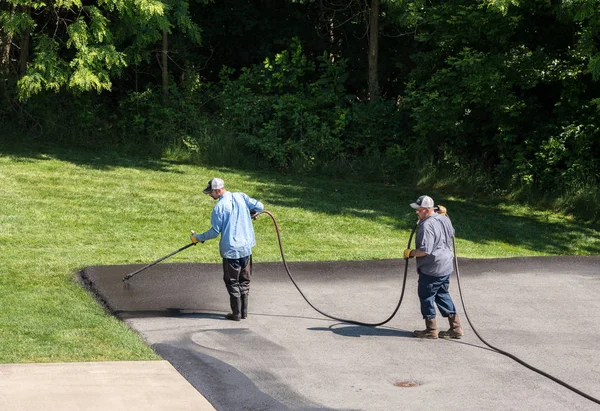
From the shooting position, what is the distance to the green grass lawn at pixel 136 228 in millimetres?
10555

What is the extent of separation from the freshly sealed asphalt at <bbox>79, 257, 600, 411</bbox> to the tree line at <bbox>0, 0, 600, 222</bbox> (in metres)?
7.48

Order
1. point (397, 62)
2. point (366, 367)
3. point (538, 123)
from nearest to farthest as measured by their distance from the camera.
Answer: point (366, 367)
point (538, 123)
point (397, 62)

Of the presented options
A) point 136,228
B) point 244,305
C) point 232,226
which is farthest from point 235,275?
point 136,228

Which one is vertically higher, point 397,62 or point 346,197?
point 397,62

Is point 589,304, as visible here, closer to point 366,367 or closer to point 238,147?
point 366,367

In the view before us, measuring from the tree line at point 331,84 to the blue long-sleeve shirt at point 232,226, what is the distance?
10.5 metres

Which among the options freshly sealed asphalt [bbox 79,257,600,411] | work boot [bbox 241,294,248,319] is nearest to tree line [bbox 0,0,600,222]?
freshly sealed asphalt [bbox 79,257,600,411]

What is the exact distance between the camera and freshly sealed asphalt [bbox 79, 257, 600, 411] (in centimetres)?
859

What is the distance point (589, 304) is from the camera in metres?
12.4

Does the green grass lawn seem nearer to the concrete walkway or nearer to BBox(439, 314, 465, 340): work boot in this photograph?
the concrete walkway

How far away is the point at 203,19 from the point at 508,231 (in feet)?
45.3

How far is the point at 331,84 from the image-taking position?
87.5 ft

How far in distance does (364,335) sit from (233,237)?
1932 mm

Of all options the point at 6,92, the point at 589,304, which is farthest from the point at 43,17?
the point at 589,304
